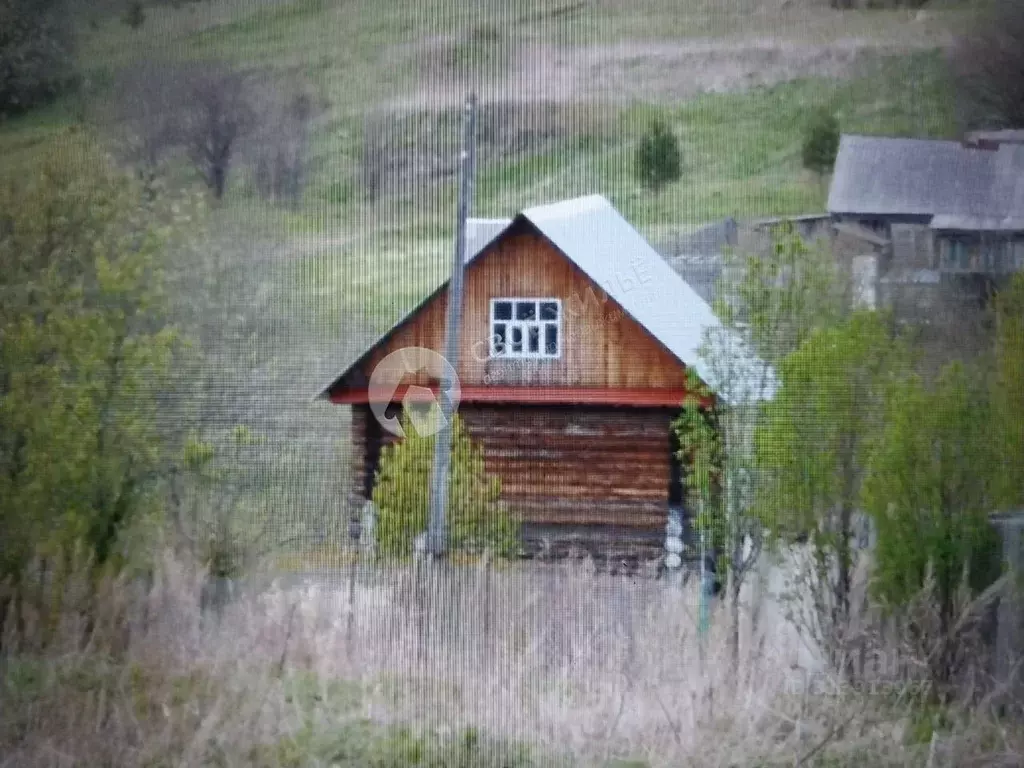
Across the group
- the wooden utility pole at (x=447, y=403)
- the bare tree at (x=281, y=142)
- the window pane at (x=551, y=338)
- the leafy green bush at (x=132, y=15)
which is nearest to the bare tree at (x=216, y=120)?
the bare tree at (x=281, y=142)

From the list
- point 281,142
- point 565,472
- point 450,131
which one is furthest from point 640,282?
point 281,142

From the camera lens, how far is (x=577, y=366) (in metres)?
2.02

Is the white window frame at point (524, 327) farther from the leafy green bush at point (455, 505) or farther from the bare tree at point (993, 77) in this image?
the bare tree at point (993, 77)

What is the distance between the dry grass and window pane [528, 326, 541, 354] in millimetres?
438

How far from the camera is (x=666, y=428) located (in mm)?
1991

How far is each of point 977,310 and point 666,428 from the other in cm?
66

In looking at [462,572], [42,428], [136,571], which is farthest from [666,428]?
[42,428]

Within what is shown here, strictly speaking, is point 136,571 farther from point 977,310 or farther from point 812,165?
point 977,310

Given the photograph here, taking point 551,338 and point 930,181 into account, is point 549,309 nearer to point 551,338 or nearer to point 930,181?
point 551,338

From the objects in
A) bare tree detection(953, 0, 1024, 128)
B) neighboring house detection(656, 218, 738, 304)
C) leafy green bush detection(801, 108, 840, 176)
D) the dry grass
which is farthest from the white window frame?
bare tree detection(953, 0, 1024, 128)

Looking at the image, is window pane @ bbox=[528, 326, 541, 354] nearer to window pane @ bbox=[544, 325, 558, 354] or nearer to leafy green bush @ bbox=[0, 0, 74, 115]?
window pane @ bbox=[544, 325, 558, 354]

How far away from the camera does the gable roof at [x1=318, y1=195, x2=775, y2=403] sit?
6.56 feet

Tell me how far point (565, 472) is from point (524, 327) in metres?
0.30

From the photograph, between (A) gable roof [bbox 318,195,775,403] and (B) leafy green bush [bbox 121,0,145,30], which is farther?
(B) leafy green bush [bbox 121,0,145,30]
